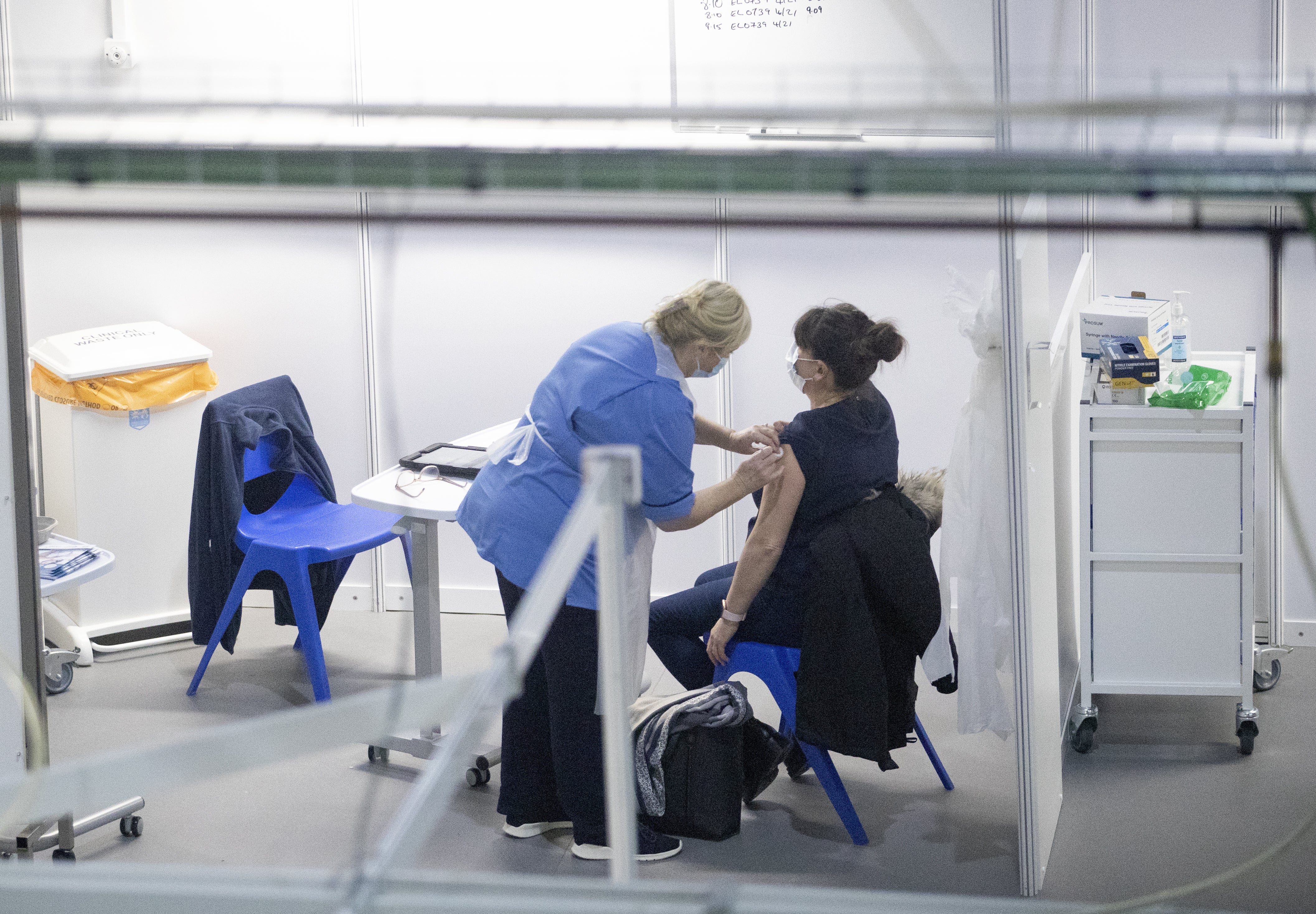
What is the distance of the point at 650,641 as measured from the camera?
2.34 metres

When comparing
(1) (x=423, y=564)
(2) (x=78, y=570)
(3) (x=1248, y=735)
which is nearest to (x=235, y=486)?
(2) (x=78, y=570)

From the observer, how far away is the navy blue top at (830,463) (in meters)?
2.17

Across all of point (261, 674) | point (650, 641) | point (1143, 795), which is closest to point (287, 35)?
point (261, 674)

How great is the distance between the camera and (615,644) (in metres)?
0.86

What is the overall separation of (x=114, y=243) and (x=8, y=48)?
2.03 feet

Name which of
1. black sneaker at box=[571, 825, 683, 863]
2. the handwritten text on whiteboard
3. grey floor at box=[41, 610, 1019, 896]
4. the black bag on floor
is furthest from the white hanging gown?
the handwritten text on whiteboard

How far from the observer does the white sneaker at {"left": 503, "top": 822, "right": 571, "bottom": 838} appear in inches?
87.7

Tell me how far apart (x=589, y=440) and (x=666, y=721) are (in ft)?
1.80

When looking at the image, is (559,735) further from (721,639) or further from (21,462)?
(21,462)

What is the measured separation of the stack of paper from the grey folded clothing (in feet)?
5.05

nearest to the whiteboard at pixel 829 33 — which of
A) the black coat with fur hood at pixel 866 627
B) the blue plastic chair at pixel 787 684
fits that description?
the black coat with fur hood at pixel 866 627

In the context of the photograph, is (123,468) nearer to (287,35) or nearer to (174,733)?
(174,733)

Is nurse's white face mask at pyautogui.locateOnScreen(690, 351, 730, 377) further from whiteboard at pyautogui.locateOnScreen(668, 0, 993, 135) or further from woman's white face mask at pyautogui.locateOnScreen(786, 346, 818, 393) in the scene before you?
whiteboard at pyautogui.locateOnScreen(668, 0, 993, 135)

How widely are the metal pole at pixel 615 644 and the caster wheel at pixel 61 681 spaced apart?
254 cm
